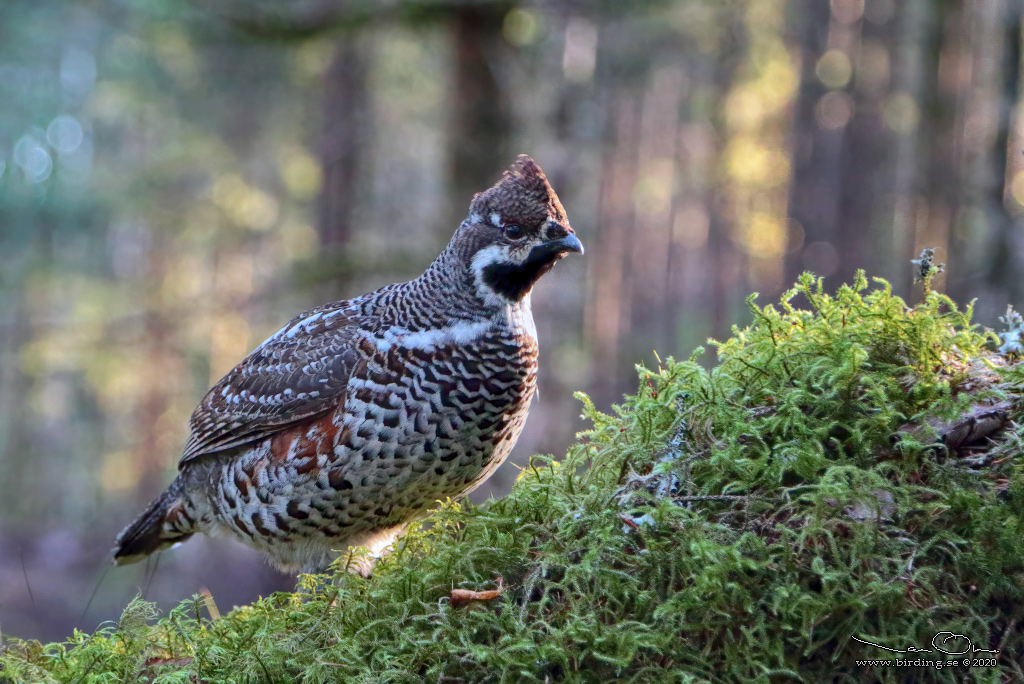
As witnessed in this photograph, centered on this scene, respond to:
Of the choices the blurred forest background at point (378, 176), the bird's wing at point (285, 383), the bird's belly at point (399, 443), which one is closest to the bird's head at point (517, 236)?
the bird's belly at point (399, 443)

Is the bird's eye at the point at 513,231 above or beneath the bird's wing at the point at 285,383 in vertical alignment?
above

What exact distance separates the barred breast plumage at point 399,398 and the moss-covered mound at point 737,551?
26.9 inches

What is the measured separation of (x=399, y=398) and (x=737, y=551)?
6.14 feet

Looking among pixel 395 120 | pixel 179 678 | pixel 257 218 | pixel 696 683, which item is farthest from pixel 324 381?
pixel 395 120

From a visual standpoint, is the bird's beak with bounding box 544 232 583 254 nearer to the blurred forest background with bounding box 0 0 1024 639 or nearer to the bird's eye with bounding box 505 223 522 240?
the bird's eye with bounding box 505 223 522 240

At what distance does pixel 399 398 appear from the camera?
355 centimetres

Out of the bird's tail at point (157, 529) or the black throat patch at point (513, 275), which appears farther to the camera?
the bird's tail at point (157, 529)

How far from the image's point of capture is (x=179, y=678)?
100 inches

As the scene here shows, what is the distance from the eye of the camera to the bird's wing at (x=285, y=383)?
3910 mm
